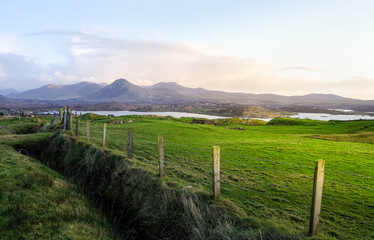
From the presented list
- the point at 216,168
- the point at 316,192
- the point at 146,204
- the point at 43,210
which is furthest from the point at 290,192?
the point at 43,210

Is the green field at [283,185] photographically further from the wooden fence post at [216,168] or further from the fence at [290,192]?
the wooden fence post at [216,168]

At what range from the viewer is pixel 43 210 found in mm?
7629

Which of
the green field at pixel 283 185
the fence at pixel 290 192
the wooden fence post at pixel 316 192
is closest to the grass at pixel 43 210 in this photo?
the green field at pixel 283 185

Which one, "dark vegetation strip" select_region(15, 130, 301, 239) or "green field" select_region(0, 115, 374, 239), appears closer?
"dark vegetation strip" select_region(15, 130, 301, 239)

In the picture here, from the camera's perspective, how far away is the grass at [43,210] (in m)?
6.64

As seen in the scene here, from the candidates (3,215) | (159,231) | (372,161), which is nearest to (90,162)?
(3,215)

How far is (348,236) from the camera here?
5758 mm

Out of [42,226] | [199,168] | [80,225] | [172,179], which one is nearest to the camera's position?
[42,226]

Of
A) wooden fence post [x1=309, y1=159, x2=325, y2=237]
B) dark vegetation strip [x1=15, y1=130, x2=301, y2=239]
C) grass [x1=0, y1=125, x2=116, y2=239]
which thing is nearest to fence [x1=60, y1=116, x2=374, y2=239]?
wooden fence post [x1=309, y1=159, x2=325, y2=237]

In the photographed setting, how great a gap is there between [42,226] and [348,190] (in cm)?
1105

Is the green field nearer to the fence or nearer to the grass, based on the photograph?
the fence

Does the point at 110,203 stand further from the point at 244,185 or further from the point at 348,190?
the point at 348,190

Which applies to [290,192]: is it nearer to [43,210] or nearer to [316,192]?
[316,192]

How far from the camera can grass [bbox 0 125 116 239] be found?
6.64 metres
